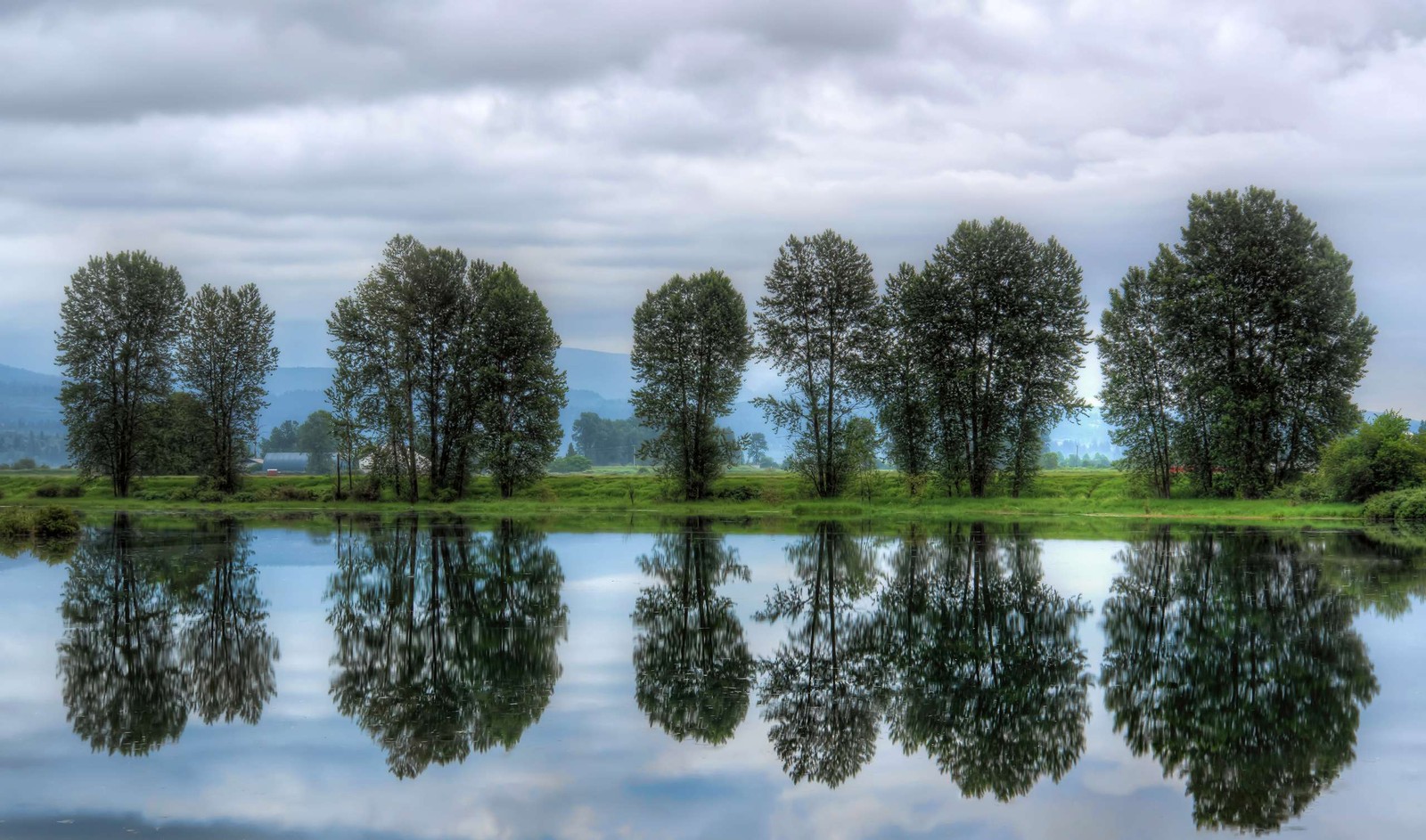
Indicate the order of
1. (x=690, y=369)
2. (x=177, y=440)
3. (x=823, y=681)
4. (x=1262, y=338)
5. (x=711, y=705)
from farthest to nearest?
(x=177, y=440) → (x=690, y=369) → (x=1262, y=338) → (x=823, y=681) → (x=711, y=705)

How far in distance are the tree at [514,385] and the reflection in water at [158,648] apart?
32.7 metres

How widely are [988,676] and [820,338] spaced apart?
4632 centimetres

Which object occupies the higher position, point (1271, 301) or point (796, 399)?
point (1271, 301)

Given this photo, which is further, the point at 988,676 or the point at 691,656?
the point at 691,656

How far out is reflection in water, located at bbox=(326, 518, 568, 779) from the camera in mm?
10664

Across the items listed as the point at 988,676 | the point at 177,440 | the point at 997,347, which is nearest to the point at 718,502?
the point at 997,347

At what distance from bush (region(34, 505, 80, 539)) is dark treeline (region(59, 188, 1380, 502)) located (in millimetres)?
Answer: 23621

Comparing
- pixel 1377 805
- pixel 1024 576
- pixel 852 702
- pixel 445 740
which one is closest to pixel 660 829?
pixel 445 740

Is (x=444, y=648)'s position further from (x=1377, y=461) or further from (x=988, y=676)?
(x=1377, y=461)

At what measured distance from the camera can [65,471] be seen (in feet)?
301

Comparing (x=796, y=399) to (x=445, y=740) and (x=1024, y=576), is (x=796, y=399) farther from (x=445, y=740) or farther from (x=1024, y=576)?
(x=445, y=740)

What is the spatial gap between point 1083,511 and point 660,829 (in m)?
46.0

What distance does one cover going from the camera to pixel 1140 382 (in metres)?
56.6

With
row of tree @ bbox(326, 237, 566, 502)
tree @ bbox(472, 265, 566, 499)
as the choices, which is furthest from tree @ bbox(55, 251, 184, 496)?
tree @ bbox(472, 265, 566, 499)
